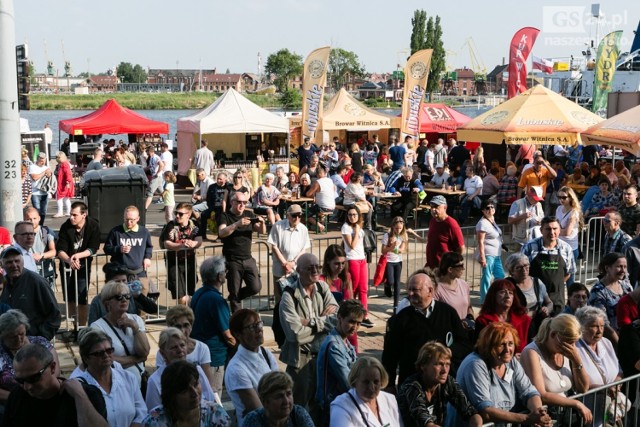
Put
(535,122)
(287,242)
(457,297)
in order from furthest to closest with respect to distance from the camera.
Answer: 1. (535,122)
2. (287,242)
3. (457,297)

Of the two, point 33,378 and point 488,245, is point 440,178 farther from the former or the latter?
point 33,378

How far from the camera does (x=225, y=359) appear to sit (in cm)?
662

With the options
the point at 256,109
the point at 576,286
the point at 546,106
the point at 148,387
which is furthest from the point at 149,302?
the point at 256,109

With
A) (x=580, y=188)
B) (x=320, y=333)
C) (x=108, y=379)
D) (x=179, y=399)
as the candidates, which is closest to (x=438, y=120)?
(x=580, y=188)

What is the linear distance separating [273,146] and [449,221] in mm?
19484

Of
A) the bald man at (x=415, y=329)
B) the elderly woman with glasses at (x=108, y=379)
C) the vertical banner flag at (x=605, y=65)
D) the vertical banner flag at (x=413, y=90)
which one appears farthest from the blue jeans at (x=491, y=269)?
the vertical banner flag at (x=605, y=65)

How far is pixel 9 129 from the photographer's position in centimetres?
862

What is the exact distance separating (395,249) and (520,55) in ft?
42.5

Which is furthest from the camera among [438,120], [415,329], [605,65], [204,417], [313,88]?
[605,65]

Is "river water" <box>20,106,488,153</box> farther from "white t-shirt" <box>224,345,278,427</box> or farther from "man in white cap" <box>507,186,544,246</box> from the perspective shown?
"white t-shirt" <box>224,345,278,427</box>

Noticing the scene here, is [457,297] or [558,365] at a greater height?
[457,297]

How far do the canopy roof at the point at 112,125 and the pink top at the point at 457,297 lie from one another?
19.1 metres

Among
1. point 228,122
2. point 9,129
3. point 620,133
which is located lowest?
point 228,122

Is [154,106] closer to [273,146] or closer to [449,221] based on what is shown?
[273,146]
